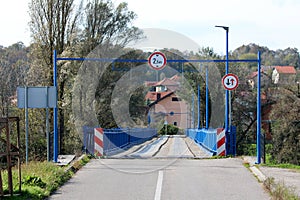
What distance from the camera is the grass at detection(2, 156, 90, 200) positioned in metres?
9.96

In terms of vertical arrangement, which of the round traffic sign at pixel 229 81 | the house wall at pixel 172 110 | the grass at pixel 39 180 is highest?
the round traffic sign at pixel 229 81

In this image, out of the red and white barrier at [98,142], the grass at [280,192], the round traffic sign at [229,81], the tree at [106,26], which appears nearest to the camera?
the grass at [280,192]

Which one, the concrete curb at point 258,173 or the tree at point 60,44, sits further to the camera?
the tree at point 60,44

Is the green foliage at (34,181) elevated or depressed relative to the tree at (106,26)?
depressed

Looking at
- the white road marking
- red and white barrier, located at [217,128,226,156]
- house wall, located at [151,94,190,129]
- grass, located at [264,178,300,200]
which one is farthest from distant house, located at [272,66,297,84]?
grass, located at [264,178,300,200]

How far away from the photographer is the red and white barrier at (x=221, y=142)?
2061 cm

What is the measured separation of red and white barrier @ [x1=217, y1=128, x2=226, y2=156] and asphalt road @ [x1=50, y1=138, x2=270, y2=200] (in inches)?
126

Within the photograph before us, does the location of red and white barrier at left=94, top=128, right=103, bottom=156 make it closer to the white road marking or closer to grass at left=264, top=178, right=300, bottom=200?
the white road marking

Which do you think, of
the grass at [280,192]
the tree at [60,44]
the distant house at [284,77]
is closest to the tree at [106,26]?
the tree at [60,44]

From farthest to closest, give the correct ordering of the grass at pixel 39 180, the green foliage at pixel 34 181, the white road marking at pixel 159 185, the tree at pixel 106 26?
the tree at pixel 106 26
the green foliage at pixel 34 181
the white road marking at pixel 159 185
the grass at pixel 39 180

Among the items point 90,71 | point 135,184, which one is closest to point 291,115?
point 90,71

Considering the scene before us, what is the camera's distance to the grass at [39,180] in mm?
9961

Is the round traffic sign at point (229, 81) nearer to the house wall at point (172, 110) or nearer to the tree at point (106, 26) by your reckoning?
the tree at point (106, 26)

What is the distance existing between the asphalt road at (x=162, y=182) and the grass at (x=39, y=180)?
22 cm
